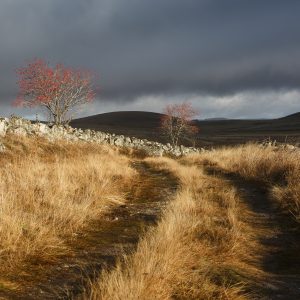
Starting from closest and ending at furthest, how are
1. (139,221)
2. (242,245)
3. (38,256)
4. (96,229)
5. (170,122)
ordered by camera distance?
(38,256)
(242,245)
(96,229)
(139,221)
(170,122)

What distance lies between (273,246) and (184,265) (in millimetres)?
2000

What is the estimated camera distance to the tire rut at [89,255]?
12.5 ft

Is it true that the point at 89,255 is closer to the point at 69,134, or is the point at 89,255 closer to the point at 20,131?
the point at 20,131

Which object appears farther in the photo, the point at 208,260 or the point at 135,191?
the point at 135,191

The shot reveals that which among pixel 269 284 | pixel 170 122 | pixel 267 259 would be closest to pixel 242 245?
pixel 267 259

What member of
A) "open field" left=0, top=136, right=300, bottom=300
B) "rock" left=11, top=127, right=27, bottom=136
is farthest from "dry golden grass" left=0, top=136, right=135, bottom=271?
"rock" left=11, top=127, right=27, bottom=136

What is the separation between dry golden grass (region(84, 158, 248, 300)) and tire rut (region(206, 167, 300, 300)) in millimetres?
252

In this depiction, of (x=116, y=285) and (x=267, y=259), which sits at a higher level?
(x=116, y=285)

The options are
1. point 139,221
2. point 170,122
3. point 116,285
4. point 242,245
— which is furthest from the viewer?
point 170,122

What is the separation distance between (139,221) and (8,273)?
3081 mm

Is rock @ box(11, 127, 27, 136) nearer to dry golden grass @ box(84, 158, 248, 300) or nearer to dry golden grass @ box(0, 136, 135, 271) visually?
dry golden grass @ box(0, 136, 135, 271)

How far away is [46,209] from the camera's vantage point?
637cm

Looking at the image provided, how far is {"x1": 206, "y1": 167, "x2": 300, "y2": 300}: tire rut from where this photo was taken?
413 centimetres

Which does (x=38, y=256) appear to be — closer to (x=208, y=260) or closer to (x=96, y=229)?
(x=96, y=229)
